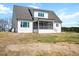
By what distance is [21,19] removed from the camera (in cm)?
589

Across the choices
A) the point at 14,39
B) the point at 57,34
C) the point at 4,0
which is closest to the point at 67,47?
the point at 57,34

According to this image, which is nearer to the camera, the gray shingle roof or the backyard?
the backyard

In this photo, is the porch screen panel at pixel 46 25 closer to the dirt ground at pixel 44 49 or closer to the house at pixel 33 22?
the house at pixel 33 22

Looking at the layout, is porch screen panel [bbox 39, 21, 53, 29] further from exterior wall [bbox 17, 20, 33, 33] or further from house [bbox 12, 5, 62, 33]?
exterior wall [bbox 17, 20, 33, 33]

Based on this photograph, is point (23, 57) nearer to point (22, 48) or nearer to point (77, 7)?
point (22, 48)

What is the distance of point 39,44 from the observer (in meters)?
5.77

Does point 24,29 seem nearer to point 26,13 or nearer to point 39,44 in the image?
point 26,13

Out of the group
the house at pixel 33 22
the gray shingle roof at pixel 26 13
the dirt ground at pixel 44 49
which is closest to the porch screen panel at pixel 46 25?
the house at pixel 33 22

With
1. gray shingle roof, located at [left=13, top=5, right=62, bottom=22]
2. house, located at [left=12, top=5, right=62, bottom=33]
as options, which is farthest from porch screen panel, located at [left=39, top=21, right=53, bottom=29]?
gray shingle roof, located at [left=13, top=5, right=62, bottom=22]

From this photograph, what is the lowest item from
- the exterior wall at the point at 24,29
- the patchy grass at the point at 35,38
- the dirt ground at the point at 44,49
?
the dirt ground at the point at 44,49

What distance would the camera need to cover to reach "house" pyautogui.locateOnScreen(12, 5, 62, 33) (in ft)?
19.2

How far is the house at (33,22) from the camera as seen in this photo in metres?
5.85

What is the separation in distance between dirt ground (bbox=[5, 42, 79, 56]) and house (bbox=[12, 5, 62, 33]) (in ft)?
1.10

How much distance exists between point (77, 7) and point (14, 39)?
154 centimetres
